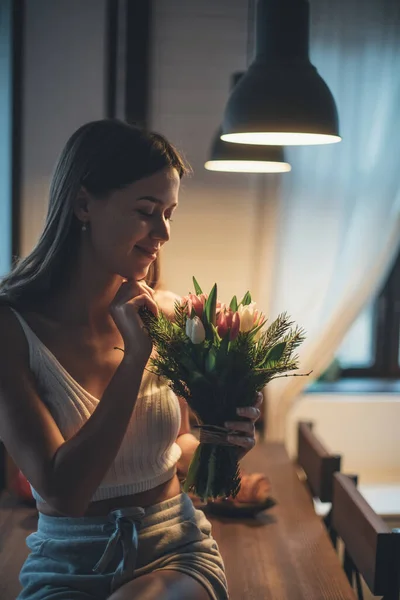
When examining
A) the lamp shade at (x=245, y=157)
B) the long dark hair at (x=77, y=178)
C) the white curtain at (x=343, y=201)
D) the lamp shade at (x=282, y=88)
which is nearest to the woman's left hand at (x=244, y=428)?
the long dark hair at (x=77, y=178)

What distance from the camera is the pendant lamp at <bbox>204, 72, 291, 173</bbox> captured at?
2781 millimetres

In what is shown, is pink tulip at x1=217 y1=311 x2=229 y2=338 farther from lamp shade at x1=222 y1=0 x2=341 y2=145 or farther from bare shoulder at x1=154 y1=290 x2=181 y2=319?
lamp shade at x1=222 y1=0 x2=341 y2=145

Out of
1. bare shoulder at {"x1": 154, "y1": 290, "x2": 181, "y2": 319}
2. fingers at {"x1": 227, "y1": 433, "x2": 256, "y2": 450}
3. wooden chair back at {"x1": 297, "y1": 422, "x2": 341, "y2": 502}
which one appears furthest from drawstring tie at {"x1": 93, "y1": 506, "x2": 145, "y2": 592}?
wooden chair back at {"x1": 297, "y1": 422, "x2": 341, "y2": 502}

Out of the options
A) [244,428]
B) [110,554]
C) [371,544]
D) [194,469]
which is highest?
[244,428]

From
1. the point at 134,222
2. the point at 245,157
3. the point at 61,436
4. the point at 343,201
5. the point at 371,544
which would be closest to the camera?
the point at 61,436

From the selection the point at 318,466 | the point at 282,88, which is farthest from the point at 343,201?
the point at 282,88

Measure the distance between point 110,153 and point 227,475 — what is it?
70 cm

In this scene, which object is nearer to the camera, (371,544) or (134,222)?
(134,222)

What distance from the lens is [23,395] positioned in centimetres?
155

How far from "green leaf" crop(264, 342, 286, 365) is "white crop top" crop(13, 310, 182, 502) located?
264 millimetres

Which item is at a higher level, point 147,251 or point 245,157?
point 245,157

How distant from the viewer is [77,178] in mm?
1702

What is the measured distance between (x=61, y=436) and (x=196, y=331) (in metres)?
0.32

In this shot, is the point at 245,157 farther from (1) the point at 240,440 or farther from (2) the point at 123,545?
(2) the point at 123,545
